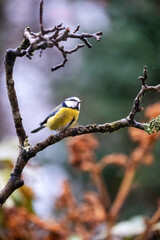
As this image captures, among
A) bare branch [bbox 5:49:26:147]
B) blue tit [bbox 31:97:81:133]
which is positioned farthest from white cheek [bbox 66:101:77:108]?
bare branch [bbox 5:49:26:147]

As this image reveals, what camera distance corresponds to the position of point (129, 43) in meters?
3.27

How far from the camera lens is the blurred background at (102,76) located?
3117 millimetres

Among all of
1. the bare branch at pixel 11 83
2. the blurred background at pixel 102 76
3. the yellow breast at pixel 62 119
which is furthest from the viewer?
the blurred background at pixel 102 76

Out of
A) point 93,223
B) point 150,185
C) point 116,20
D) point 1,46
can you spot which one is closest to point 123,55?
point 116,20

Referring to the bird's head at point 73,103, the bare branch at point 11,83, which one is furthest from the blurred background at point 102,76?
the bare branch at point 11,83

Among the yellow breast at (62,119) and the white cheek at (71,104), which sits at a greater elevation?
the white cheek at (71,104)

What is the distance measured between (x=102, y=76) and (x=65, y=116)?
2.02 metres

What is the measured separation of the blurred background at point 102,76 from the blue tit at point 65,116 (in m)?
1.31

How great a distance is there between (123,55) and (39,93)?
4.33 ft

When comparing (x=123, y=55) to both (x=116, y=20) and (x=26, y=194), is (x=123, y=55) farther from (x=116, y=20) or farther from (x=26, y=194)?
(x=26, y=194)

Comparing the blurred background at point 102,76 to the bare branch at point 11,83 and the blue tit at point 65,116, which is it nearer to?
the blue tit at point 65,116

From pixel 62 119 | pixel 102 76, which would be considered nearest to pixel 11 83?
pixel 62 119

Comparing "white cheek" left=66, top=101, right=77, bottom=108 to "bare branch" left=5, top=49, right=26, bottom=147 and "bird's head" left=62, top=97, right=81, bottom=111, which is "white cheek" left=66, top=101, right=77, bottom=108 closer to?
"bird's head" left=62, top=97, right=81, bottom=111

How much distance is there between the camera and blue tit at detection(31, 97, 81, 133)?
147 cm
